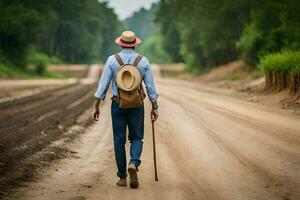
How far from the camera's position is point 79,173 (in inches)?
380

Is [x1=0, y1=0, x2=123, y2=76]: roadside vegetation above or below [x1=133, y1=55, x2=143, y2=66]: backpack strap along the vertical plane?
above

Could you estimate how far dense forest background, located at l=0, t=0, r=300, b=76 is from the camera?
Answer: 3825 cm

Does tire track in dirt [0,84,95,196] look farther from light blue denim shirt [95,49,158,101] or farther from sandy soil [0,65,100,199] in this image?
light blue denim shirt [95,49,158,101]

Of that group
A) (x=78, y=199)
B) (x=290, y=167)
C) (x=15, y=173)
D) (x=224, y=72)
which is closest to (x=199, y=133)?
(x=290, y=167)

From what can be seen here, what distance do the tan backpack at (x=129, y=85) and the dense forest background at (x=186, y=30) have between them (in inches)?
707

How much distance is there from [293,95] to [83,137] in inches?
406

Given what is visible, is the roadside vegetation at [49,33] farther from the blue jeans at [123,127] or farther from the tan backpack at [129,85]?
the tan backpack at [129,85]

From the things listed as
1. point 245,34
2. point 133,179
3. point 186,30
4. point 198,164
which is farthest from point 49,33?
point 133,179

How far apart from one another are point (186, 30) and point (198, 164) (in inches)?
2217

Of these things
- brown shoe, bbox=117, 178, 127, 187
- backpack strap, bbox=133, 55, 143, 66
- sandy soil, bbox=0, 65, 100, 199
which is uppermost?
backpack strap, bbox=133, 55, 143, 66

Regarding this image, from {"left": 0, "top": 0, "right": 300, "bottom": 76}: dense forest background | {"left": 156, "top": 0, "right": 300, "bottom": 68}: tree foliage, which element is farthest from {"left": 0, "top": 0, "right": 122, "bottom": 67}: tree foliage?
{"left": 156, "top": 0, "right": 300, "bottom": 68}: tree foliage

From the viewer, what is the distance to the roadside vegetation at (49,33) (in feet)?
201

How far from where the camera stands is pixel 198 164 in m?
10.2

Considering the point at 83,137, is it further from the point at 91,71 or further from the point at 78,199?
the point at 91,71
